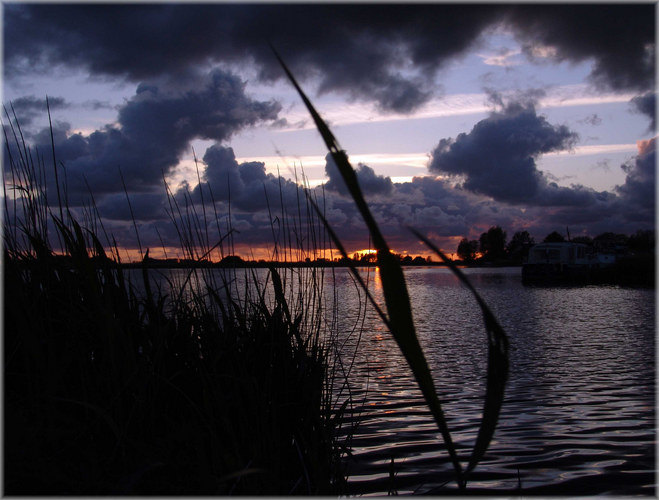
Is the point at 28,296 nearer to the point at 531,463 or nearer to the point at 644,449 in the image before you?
the point at 531,463

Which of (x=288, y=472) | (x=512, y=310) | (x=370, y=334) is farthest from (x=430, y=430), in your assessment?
(x=512, y=310)

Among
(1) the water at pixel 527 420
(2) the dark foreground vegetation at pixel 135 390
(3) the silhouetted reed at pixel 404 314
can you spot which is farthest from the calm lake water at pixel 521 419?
(3) the silhouetted reed at pixel 404 314

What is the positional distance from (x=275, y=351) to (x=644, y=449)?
136 inches

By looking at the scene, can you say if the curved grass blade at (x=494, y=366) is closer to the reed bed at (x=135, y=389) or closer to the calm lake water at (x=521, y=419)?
the reed bed at (x=135, y=389)

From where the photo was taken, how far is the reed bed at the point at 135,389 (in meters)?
1.82

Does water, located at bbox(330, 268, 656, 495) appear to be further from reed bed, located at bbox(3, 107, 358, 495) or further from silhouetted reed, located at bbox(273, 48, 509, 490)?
silhouetted reed, located at bbox(273, 48, 509, 490)

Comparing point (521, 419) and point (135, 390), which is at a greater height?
point (135, 390)

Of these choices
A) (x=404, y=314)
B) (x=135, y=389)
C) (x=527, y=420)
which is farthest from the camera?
(x=527, y=420)

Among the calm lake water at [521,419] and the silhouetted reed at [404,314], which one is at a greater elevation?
the silhouetted reed at [404,314]

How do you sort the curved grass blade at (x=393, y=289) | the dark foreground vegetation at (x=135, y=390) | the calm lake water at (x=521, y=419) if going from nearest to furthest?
1. the curved grass blade at (x=393, y=289)
2. the dark foreground vegetation at (x=135, y=390)
3. the calm lake water at (x=521, y=419)

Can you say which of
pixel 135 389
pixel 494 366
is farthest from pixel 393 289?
pixel 135 389

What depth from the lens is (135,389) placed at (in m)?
2.19

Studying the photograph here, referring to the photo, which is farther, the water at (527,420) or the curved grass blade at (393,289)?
the water at (527,420)

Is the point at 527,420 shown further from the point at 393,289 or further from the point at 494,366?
the point at 393,289
